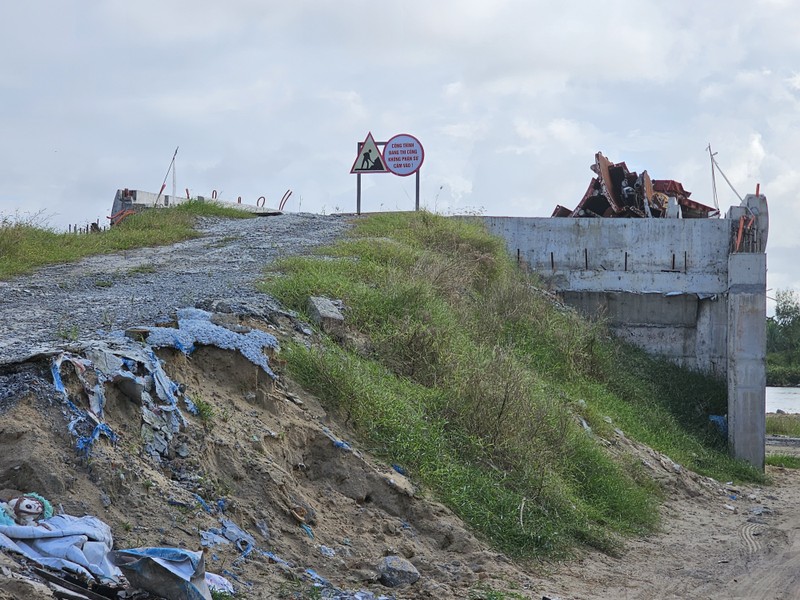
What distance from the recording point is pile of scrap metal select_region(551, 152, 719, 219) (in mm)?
17984

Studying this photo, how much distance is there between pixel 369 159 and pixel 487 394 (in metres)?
9.94

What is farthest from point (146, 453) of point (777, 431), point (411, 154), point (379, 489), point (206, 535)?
point (777, 431)

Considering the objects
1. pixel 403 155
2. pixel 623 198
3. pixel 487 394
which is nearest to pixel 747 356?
pixel 623 198

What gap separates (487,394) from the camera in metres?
8.59

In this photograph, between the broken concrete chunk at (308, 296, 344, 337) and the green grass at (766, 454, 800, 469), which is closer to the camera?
the broken concrete chunk at (308, 296, 344, 337)

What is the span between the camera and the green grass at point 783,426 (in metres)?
21.6

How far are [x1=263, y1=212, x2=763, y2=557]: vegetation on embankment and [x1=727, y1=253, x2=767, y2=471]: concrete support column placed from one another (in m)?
0.41

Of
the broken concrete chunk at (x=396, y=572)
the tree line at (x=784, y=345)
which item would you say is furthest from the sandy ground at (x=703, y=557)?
the tree line at (x=784, y=345)

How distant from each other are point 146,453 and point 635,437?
811cm

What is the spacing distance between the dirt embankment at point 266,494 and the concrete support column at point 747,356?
→ 15.4 feet

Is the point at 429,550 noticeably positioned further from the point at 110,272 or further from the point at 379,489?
the point at 110,272

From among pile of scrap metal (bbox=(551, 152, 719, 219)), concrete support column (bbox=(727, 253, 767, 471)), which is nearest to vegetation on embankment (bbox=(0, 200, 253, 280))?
pile of scrap metal (bbox=(551, 152, 719, 219))

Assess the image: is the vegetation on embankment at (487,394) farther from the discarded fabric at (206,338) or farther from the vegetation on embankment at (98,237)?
the vegetation on embankment at (98,237)

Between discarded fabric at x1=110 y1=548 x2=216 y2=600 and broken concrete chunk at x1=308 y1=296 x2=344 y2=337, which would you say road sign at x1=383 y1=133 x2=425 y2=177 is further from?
discarded fabric at x1=110 y1=548 x2=216 y2=600
